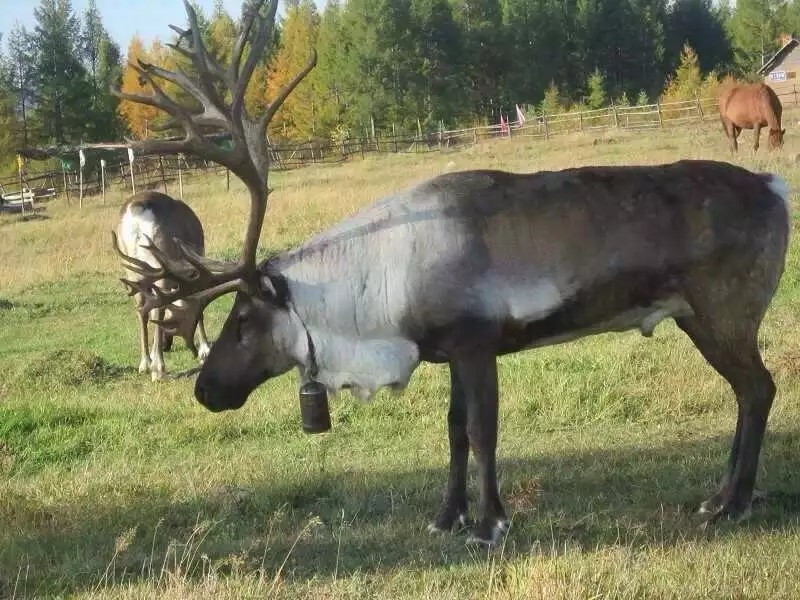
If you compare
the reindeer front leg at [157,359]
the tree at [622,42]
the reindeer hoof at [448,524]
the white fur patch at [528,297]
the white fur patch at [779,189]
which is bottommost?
the reindeer front leg at [157,359]

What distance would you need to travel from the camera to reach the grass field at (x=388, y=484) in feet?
15.6

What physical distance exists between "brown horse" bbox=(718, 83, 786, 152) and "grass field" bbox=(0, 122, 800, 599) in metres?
14.0

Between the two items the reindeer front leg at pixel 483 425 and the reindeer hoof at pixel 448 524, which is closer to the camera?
the reindeer front leg at pixel 483 425

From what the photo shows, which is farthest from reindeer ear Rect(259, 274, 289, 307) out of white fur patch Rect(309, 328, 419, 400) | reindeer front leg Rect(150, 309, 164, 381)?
reindeer front leg Rect(150, 309, 164, 381)

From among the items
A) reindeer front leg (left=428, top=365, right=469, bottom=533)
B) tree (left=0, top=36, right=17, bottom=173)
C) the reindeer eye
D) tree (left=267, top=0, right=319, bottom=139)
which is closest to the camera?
reindeer front leg (left=428, top=365, right=469, bottom=533)

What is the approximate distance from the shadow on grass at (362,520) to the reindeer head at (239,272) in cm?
76

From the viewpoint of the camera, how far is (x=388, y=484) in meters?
6.65

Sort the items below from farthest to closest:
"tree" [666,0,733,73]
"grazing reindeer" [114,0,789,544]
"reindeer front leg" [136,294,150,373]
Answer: "tree" [666,0,733,73] < "reindeer front leg" [136,294,150,373] < "grazing reindeer" [114,0,789,544]

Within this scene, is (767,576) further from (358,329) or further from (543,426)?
(543,426)

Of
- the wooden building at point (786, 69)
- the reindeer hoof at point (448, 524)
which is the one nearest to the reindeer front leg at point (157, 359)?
the reindeer hoof at point (448, 524)

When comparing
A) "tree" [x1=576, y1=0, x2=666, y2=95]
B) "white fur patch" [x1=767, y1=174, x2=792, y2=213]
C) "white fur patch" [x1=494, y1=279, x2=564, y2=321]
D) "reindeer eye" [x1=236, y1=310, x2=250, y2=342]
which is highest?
"tree" [x1=576, y1=0, x2=666, y2=95]

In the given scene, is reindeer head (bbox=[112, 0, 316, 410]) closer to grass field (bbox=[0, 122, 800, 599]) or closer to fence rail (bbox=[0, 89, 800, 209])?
grass field (bbox=[0, 122, 800, 599])

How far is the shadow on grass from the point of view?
203 inches

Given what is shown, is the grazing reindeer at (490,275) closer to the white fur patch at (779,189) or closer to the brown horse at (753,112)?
the white fur patch at (779,189)
